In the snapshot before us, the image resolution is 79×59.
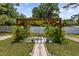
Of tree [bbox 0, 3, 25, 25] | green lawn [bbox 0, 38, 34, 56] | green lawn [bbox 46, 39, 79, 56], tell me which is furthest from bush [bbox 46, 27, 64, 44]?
tree [bbox 0, 3, 25, 25]

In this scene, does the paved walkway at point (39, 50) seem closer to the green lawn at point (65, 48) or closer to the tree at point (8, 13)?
the green lawn at point (65, 48)

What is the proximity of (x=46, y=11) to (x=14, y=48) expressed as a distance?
0.44 meters

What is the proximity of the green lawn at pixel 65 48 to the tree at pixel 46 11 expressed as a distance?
26cm

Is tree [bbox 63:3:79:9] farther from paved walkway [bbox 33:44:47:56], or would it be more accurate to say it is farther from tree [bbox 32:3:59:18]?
paved walkway [bbox 33:44:47:56]

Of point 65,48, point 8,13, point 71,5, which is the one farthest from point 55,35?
point 8,13

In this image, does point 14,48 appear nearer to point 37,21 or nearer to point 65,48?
point 37,21

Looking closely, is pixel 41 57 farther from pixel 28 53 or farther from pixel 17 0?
pixel 17 0

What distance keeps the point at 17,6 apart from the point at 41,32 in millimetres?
316

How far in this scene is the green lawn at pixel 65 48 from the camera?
2.05 m

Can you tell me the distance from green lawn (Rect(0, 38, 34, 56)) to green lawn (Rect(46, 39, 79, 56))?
18cm

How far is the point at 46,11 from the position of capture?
2100 mm

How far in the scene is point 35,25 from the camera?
6.80 ft

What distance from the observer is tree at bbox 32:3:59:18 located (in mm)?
2054

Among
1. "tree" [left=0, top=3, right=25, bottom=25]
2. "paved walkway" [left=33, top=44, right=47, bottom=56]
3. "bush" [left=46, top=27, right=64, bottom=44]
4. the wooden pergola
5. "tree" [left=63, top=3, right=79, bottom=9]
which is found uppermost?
"tree" [left=63, top=3, right=79, bottom=9]
